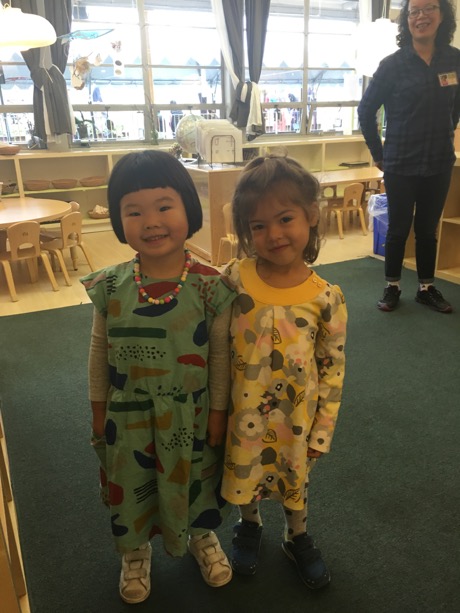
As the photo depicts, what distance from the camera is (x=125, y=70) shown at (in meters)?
6.31

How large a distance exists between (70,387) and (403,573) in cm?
162

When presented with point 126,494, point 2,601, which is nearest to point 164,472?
point 126,494

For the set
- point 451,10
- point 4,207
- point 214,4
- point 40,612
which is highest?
point 214,4

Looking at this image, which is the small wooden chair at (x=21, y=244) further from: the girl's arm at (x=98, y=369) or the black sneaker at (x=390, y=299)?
the girl's arm at (x=98, y=369)

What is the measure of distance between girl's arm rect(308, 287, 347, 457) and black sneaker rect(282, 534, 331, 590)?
31 centimetres

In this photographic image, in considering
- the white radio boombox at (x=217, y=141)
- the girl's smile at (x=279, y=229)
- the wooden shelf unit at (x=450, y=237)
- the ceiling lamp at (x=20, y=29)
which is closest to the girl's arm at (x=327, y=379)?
the girl's smile at (x=279, y=229)

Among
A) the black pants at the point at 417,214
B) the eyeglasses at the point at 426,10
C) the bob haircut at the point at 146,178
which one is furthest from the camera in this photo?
the black pants at the point at 417,214

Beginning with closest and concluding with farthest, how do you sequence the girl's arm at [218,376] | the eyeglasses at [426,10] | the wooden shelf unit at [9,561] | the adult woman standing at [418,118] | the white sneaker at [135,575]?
1. the wooden shelf unit at [9,561]
2. the girl's arm at [218,376]
3. the white sneaker at [135,575]
4. the eyeglasses at [426,10]
5. the adult woman standing at [418,118]

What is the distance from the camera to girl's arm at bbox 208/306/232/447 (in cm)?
109

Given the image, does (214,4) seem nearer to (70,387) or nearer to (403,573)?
(70,387)

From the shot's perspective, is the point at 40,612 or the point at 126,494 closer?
the point at 126,494

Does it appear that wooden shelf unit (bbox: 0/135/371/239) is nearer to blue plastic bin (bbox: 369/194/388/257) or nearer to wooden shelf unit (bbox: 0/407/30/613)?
blue plastic bin (bbox: 369/194/388/257)

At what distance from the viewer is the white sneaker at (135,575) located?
127 centimetres

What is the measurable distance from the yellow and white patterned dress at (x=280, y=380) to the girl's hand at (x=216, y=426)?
0.02m
